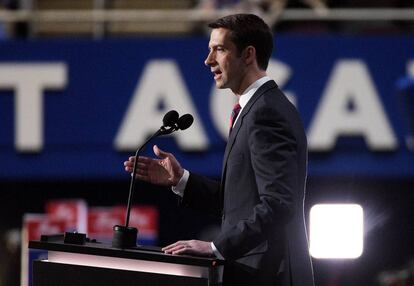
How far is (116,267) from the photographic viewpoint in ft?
7.63

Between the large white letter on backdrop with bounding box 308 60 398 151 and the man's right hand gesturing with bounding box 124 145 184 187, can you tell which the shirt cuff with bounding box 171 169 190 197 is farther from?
the large white letter on backdrop with bounding box 308 60 398 151

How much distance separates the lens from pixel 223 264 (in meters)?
2.26

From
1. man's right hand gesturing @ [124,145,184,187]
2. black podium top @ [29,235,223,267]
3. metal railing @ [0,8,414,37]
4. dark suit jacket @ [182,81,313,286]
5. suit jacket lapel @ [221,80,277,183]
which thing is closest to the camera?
black podium top @ [29,235,223,267]

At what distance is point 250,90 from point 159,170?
13.4 inches

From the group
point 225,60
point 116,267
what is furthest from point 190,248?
point 225,60

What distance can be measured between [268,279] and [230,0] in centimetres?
451

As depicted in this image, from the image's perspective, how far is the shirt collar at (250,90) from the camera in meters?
2.53

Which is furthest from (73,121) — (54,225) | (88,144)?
(54,225)

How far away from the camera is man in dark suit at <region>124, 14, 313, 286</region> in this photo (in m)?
2.32

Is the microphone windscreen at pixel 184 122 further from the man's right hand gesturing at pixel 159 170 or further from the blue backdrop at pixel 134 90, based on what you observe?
the blue backdrop at pixel 134 90

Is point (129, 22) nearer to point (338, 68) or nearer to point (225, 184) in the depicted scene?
point (338, 68)

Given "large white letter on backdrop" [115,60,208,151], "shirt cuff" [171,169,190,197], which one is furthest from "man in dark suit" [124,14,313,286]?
"large white letter on backdrop" [115,60,208,151]

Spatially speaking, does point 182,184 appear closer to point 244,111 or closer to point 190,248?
point 244,111

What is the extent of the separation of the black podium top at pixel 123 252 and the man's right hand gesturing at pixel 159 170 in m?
0.27
